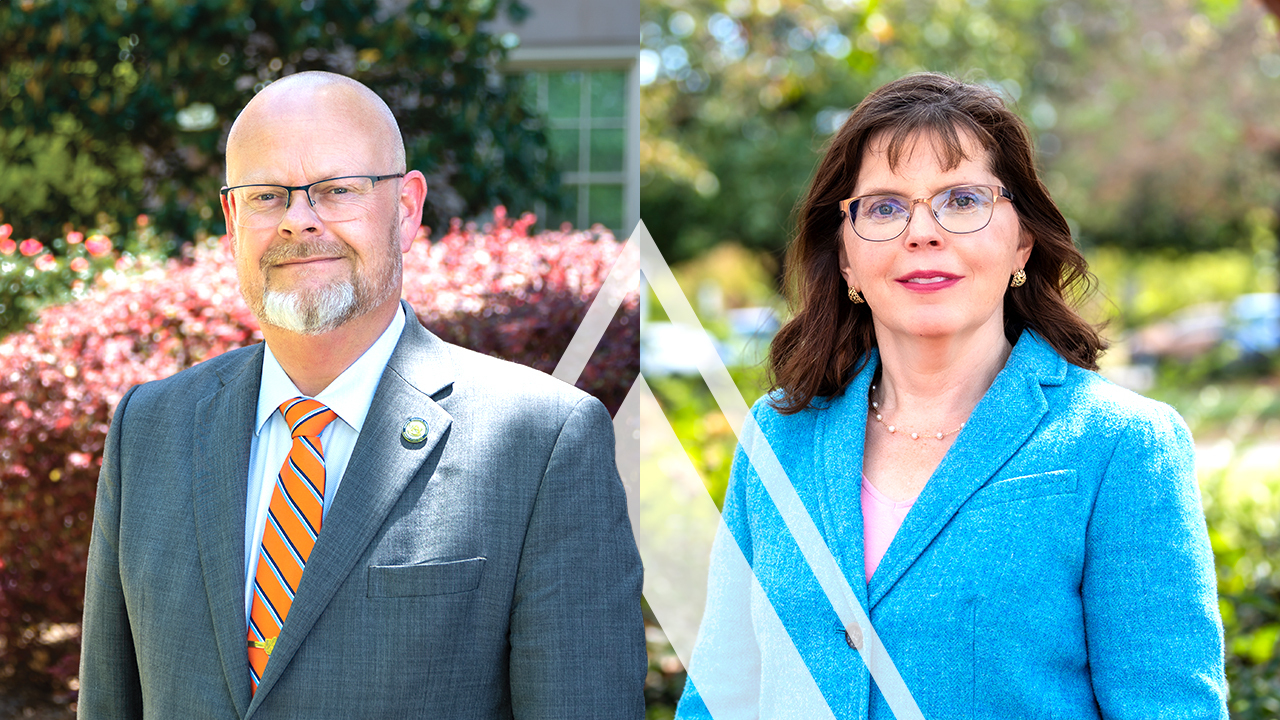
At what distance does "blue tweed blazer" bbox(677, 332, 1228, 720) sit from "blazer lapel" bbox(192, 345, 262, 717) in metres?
0.96

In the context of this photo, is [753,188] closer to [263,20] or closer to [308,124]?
[263,20]

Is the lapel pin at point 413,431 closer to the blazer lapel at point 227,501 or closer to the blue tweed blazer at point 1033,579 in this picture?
the blazer lapel at point 227,501

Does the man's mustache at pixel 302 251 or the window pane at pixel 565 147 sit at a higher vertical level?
the man's mustache at pixel 302 251

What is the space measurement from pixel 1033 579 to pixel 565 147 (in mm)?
4180

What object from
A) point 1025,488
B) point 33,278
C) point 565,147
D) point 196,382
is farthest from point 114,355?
point 1025,488

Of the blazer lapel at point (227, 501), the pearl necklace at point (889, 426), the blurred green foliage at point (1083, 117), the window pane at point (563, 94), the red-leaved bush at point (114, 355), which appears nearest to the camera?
the blazer lapel at point (227, 501)

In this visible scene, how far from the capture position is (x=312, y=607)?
182 cm

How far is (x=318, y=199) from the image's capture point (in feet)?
6.52

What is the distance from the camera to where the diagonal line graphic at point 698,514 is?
194 centimetres

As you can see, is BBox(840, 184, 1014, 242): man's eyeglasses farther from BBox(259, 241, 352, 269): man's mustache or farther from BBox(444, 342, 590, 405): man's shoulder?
BBox(259, 241, 352, 269): man's mustache

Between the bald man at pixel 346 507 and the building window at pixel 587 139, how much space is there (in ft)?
11.4

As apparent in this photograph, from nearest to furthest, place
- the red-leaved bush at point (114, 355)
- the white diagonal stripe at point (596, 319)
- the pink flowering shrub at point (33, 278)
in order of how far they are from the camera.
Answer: the red-leaved bush at point (114, 355) < the white diagonal stripe at point (596, 319) < the pink flowering shrub at point (33, 278)

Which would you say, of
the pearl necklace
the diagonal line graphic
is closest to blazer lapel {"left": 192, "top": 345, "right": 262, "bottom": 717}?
the diagonal line graphic

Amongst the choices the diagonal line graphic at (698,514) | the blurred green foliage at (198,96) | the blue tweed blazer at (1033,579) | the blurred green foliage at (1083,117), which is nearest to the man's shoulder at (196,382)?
the diagonal line graphic at (698,514)
